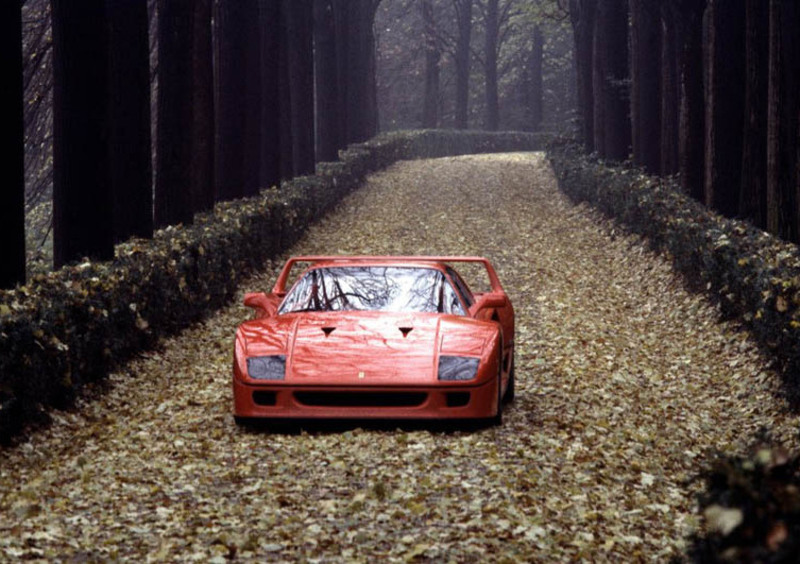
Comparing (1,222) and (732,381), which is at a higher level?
(1,222)

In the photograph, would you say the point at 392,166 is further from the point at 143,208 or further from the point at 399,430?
the point at 399,430

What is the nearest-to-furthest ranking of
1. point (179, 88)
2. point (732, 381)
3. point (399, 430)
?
point (399, 430) < point (732, 381) < point (179, 88)

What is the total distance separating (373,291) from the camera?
423 inches

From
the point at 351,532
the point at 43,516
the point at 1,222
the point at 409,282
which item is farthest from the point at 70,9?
the point at 351,532

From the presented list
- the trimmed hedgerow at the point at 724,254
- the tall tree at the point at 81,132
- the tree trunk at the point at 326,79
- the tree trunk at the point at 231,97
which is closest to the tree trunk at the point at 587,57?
the tree trunk at the point at 326,79

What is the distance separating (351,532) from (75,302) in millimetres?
5180

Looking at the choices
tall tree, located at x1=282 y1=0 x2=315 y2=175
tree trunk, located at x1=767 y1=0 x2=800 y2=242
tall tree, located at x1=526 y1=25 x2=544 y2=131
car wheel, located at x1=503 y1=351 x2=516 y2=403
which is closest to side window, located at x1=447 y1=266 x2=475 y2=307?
car wheel, located at x1=503 y1=351 x2=516 y2=403

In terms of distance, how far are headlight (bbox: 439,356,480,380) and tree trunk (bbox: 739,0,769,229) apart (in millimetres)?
11017

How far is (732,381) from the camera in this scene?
13.4 m

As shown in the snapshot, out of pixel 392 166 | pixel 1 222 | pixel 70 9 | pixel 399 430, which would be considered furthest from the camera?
pixel 392 166

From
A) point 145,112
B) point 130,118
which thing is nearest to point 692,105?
point 145,112

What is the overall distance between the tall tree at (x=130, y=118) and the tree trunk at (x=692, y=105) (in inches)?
425

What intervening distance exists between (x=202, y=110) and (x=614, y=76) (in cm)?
1390

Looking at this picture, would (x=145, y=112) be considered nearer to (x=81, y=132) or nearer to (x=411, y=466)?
(x=81, y=132)
